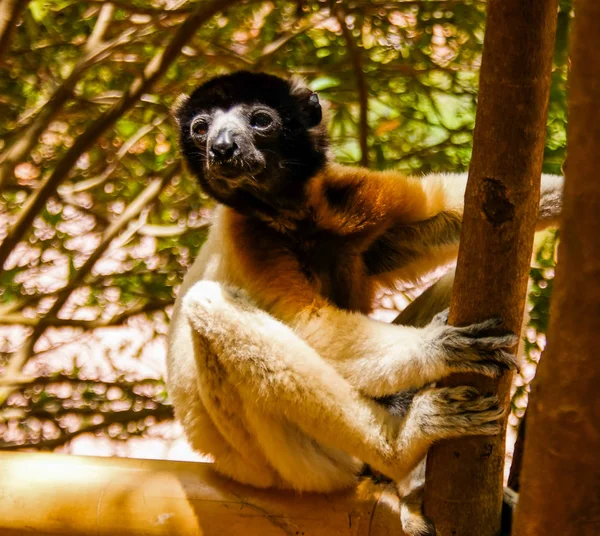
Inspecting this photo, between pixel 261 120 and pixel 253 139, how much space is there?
162mm

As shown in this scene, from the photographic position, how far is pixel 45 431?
6.20m

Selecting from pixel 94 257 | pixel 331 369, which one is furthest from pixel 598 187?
pixel 94 257

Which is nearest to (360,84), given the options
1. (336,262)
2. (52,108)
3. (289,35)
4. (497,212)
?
(289,35)

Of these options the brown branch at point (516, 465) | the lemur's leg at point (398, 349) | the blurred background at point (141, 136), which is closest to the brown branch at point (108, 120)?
the blurred background at point (141, 136)

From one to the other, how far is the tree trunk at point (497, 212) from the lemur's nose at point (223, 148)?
4.76 feet

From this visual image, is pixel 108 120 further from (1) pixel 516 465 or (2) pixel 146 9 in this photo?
(1) pixel 516 465

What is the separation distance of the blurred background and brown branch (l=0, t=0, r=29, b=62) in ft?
2.15

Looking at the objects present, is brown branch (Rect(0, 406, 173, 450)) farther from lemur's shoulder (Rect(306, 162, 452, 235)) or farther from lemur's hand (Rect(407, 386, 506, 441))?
lemur's hand (Rect(407, 386, 506, 441))

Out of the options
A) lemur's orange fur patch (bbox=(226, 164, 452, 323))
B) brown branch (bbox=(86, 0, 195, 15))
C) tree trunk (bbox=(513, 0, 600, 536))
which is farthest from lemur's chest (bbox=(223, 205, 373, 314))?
brown branch (bbox=(86, 0, 195, 15))

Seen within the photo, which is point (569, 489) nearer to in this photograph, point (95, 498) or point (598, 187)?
point (598, 187)

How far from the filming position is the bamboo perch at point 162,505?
3.36 m

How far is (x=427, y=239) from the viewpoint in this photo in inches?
158

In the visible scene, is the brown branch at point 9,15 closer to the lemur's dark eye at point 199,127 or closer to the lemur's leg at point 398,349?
the lemur's dark eye at point 199,127

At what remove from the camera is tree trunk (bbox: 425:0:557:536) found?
2328 mm
